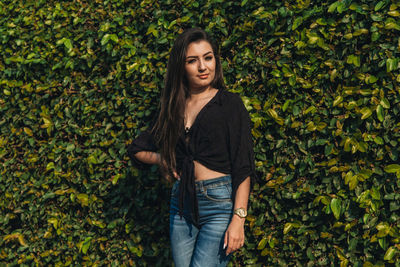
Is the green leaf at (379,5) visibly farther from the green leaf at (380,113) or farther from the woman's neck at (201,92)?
the woman's neck at (201,92)

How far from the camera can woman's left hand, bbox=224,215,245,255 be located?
8.35 ft

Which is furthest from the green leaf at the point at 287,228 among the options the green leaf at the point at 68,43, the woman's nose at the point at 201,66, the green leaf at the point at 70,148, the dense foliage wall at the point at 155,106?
the green leaf at the point at 68,43

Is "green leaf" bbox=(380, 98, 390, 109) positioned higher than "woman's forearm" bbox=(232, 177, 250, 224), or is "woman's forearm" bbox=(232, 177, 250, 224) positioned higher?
"green leaf" bbox=(380, 98, 390, 109)

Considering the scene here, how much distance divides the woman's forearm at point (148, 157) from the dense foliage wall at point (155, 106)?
1.84ft

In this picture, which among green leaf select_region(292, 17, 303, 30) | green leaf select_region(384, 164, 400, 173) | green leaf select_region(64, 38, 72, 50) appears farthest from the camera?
green leaf select_region(64, 38, 72, 50)

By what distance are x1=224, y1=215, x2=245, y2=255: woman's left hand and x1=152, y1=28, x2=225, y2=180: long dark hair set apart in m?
0.61

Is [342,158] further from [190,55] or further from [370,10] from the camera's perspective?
[190,55]

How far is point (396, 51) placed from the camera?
278 centimetres

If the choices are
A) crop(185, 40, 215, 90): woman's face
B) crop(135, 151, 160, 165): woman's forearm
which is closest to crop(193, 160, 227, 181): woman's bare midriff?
crop(135, 151, 160, 165): woman's forearm

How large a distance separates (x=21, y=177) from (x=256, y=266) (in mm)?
2691

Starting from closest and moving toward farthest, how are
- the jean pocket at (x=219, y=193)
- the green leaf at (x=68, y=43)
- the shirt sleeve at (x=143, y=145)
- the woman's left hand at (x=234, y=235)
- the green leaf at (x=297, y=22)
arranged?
the woman's left hand at (x=234, y=235) < the jean pocket at (x=219, y=193) < the green leaf at (x=297, y=22) < the shirt sleeve at (x=143, y=145) < the green leaf at (x=68, y=43)

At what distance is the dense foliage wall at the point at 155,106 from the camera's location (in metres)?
2.89

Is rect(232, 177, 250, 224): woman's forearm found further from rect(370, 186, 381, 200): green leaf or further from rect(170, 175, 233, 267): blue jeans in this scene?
rect(370, 186, 381, 200): green leaf

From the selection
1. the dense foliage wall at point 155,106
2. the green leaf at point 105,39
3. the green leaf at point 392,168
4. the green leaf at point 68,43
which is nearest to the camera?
the green leaf at point 392,168
